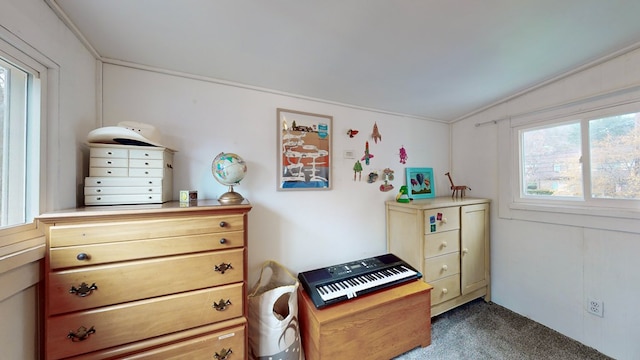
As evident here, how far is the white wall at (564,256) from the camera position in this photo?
4.92 feet

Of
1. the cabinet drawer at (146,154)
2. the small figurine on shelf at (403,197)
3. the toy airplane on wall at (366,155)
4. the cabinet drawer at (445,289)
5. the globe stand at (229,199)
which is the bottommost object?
the cabinet drawer at (445,289)

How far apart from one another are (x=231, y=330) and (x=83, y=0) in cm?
175

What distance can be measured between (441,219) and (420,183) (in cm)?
62

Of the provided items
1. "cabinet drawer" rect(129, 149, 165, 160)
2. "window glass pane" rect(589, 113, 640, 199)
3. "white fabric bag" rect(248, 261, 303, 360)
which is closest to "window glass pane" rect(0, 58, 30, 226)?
A: "cabinet drawer" rect(129, 149, 165, 160)

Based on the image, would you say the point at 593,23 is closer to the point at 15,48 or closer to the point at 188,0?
the point at 188,0

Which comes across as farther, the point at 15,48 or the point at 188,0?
the point at 188,0

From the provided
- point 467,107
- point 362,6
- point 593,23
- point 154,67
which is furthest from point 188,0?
point 467,107

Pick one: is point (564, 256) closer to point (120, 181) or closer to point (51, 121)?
point (120, 181)

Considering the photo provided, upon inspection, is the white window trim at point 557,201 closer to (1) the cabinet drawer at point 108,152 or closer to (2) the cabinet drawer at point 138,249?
(2) the cabinet drawer at point 138,249

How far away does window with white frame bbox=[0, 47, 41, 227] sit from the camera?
819 mm

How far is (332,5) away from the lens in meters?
1.04

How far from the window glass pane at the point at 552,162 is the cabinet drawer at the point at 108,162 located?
3265 mm

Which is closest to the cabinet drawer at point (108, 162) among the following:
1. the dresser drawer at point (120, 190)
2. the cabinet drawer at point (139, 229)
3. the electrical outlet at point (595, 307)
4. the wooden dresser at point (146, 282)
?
the dresser drawer at point (120, 190)

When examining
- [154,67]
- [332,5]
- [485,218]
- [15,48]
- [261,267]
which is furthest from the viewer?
[485,218]
